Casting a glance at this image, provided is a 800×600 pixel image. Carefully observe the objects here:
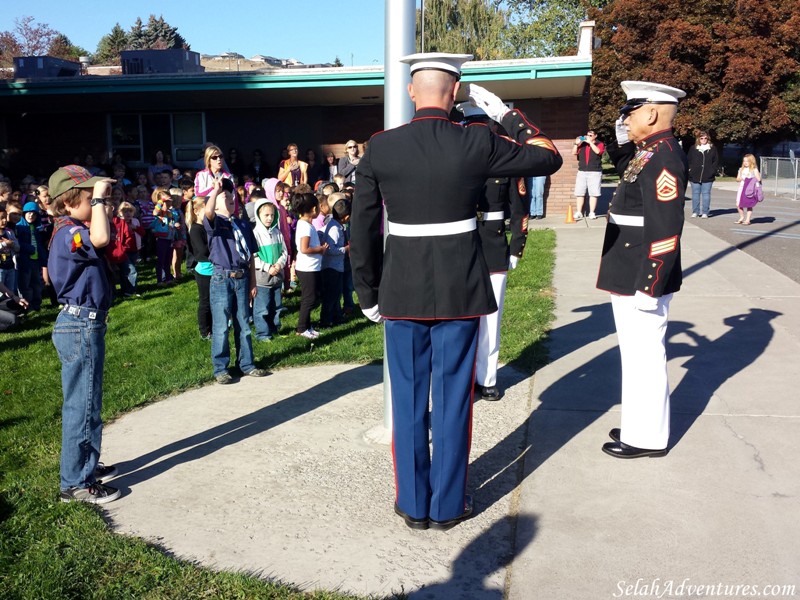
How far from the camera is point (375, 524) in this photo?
4.07 m

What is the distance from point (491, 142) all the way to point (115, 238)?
7.20ft

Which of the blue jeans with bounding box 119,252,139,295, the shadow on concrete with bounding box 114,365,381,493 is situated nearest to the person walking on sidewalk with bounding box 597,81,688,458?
the shadow on concrete with bounding box 114,365,381,493

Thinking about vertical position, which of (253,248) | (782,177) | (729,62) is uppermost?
(729,62)

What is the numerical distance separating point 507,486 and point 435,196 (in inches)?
67.8

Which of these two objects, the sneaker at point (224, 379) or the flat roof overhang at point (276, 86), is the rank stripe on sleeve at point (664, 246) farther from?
the flat roof overhang at point (276, 86)

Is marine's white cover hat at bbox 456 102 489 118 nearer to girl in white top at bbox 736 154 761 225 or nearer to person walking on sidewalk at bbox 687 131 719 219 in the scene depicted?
girl in white top at bbox 736 154 761 225

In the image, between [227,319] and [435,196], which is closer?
[435,196]

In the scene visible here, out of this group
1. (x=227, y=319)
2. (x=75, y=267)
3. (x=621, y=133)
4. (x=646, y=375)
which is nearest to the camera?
(x=75, y=267)

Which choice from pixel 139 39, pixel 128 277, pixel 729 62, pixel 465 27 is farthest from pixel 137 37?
pixel 128 277

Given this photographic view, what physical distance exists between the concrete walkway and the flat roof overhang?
38.1 feet

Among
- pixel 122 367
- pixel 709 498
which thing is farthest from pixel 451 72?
pixel 122 367

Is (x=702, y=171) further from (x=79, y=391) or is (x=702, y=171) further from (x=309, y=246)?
(x=79, y=391)

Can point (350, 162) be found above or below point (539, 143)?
below

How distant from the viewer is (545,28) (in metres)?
53.3
